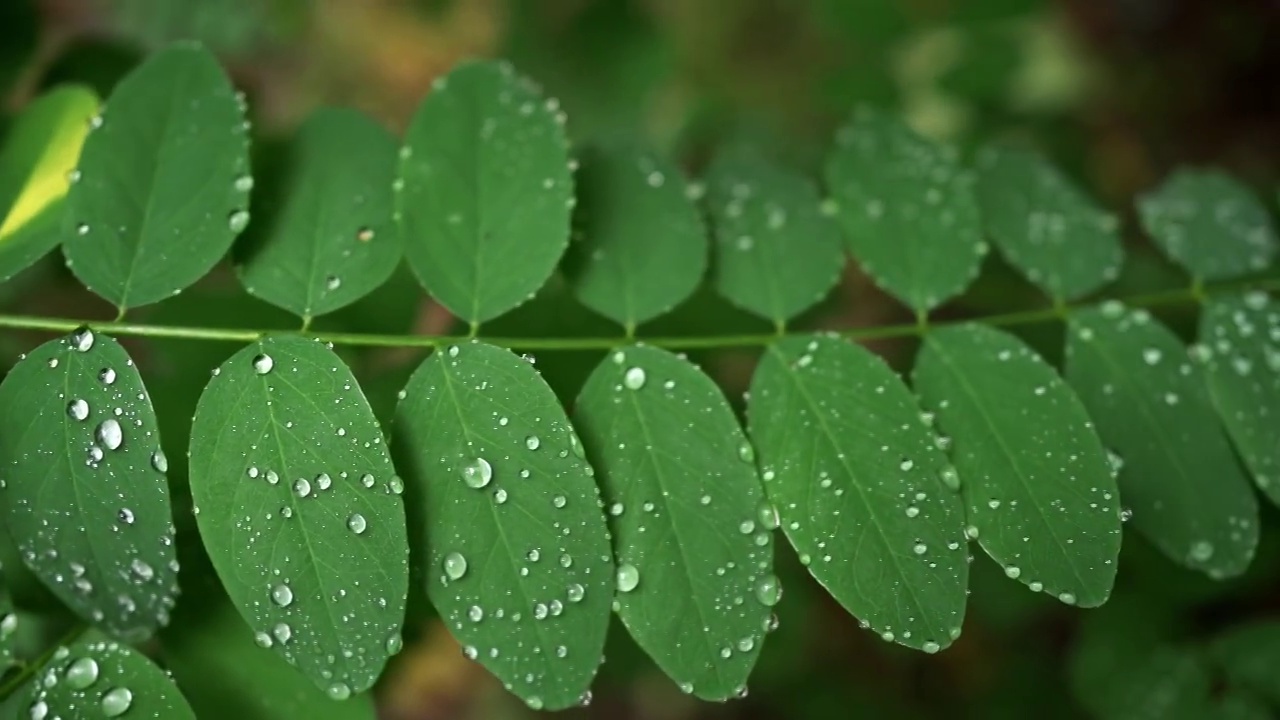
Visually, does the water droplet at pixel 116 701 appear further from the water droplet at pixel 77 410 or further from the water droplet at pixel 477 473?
the water droplet at pixel 477 473

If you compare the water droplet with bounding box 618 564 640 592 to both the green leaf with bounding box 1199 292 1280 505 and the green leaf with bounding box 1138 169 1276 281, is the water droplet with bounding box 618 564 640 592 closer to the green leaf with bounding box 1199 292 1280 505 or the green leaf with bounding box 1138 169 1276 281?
the green leaf with bounding box 1199 292 1280 505

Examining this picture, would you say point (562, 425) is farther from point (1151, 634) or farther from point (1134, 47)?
point (1134, 47)

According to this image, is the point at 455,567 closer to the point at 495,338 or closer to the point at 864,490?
the point at 495,338

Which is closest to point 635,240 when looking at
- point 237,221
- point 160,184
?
point 237,221

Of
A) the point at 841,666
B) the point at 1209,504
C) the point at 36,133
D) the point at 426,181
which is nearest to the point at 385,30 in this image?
the point at 36,133

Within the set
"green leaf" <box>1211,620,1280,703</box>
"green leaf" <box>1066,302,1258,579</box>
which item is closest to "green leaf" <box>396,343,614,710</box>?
"green leaf" <box>1066,302,1258,579</box>

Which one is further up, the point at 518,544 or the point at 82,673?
the point at 518,544
